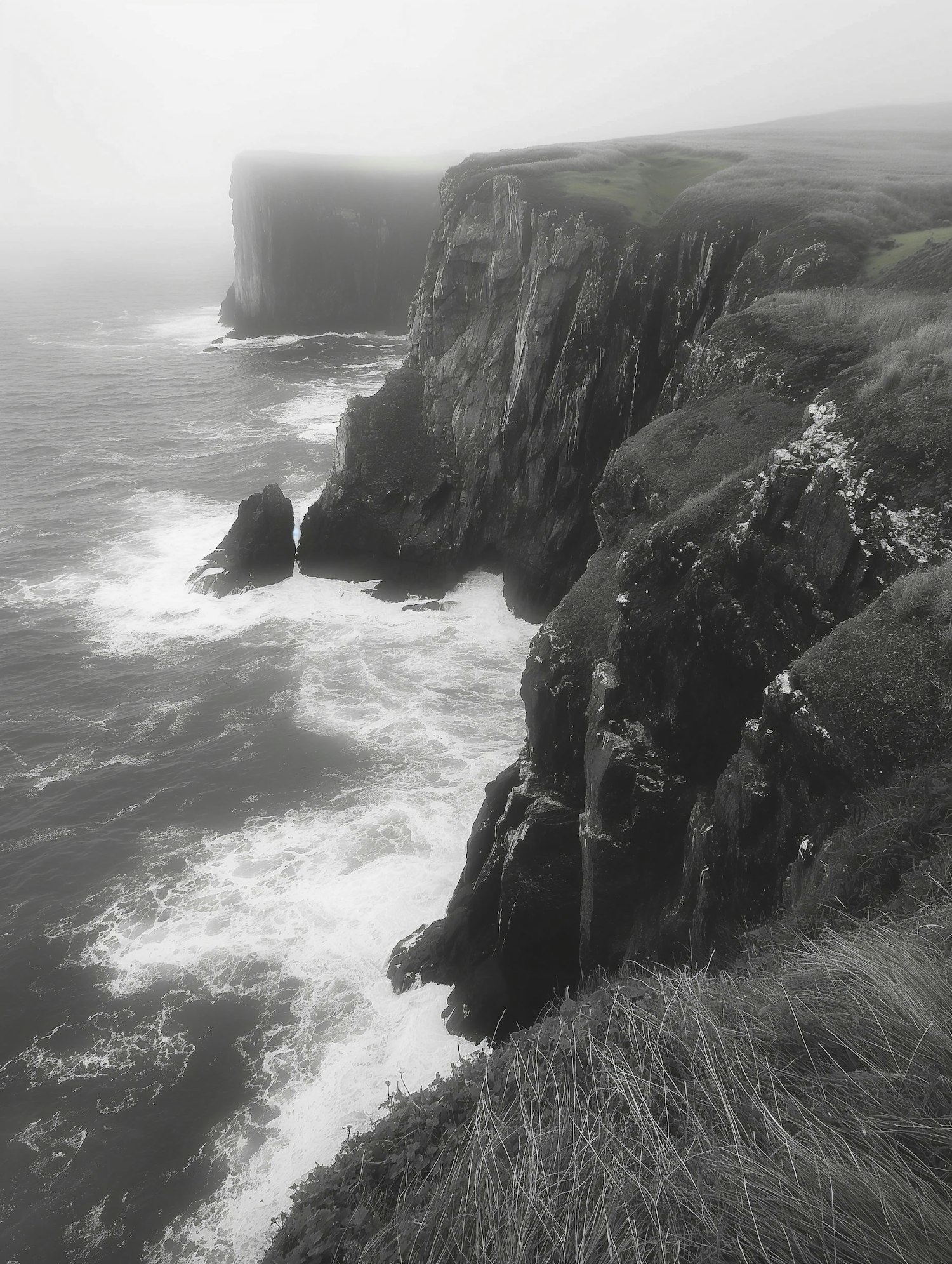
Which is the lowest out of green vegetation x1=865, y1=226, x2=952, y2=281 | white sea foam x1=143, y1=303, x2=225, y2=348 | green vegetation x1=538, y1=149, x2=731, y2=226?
white sea foam x1=143, y1=303, x2=225, y2=348

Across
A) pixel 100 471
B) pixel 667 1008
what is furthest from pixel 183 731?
pixel 100 471

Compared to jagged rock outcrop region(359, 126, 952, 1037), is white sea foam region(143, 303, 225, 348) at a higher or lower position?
lower

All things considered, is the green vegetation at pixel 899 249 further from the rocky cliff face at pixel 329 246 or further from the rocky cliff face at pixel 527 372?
the rocky cliff face at pixel 329 246

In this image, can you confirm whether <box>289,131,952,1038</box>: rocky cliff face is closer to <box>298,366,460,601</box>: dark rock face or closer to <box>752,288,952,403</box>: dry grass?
<box>752,288,952,403</box>: dry grass

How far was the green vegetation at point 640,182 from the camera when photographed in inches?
1437

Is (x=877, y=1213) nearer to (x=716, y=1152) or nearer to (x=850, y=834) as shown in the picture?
(x=716, y=1152)

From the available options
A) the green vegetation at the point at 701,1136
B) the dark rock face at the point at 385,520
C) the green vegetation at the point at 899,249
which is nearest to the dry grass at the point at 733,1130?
the green vegetation at the point at 701,1136

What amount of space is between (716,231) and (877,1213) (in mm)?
32740

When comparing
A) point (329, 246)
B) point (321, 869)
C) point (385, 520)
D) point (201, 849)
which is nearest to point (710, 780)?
point (321, 869)

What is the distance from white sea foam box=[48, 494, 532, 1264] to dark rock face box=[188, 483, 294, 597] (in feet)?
2.82

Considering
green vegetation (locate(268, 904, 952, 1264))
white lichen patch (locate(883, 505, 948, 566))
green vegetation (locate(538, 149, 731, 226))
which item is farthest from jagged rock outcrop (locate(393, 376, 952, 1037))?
green vegetation (locate(538, 149, 731, 226))

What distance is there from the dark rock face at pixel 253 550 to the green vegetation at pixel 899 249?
1047 inches

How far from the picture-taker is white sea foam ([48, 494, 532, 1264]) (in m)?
16.3

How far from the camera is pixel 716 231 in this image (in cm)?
3036
